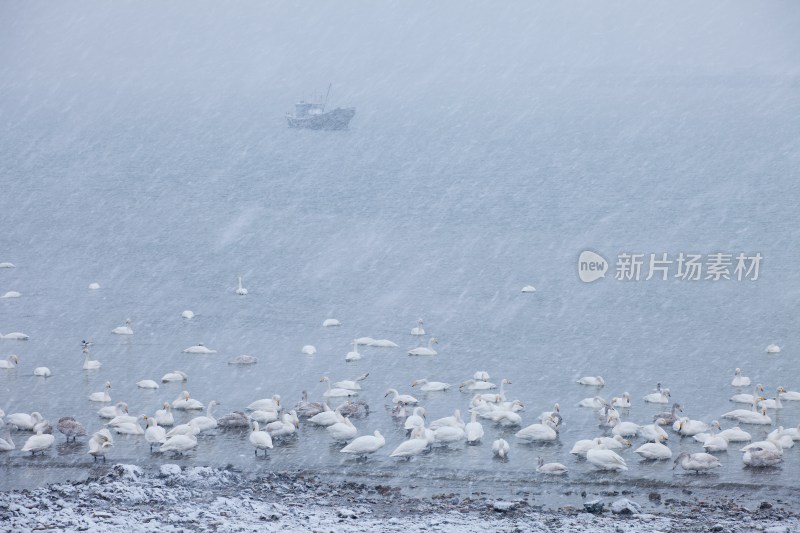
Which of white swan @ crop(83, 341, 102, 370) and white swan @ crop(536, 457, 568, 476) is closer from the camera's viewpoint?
white swan @ crop(536, 457, 568, 476)

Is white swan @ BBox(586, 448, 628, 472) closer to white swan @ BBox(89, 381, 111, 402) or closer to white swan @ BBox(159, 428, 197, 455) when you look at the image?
white swan @ BBox(159, 428, 197, 455)

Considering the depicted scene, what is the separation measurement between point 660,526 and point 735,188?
2968 inches

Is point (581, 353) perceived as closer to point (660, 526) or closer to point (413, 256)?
point (660, 526)

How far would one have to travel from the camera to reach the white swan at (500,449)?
2211 centimetres

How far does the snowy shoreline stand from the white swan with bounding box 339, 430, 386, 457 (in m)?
1.71

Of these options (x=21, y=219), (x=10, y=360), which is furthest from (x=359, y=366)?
(x=21, y=219)

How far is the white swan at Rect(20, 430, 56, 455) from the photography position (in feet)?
71.6

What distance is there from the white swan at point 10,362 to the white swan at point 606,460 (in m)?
18.0

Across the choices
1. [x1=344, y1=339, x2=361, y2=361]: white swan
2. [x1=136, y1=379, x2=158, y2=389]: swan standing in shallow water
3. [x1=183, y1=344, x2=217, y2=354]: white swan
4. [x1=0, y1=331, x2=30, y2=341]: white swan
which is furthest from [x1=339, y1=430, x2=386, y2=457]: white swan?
[x1=0, y1=331, x2=30, y2=341]: white swan

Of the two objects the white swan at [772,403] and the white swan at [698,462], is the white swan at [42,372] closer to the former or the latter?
the white swan at [698,462]

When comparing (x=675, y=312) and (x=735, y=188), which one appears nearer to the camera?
(x=675, y=312)

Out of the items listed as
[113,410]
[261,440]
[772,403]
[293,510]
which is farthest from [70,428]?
[772,403]

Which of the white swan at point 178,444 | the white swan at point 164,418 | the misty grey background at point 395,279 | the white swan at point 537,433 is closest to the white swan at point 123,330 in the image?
the misty grey background at point 395,279

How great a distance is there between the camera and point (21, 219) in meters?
71.7
